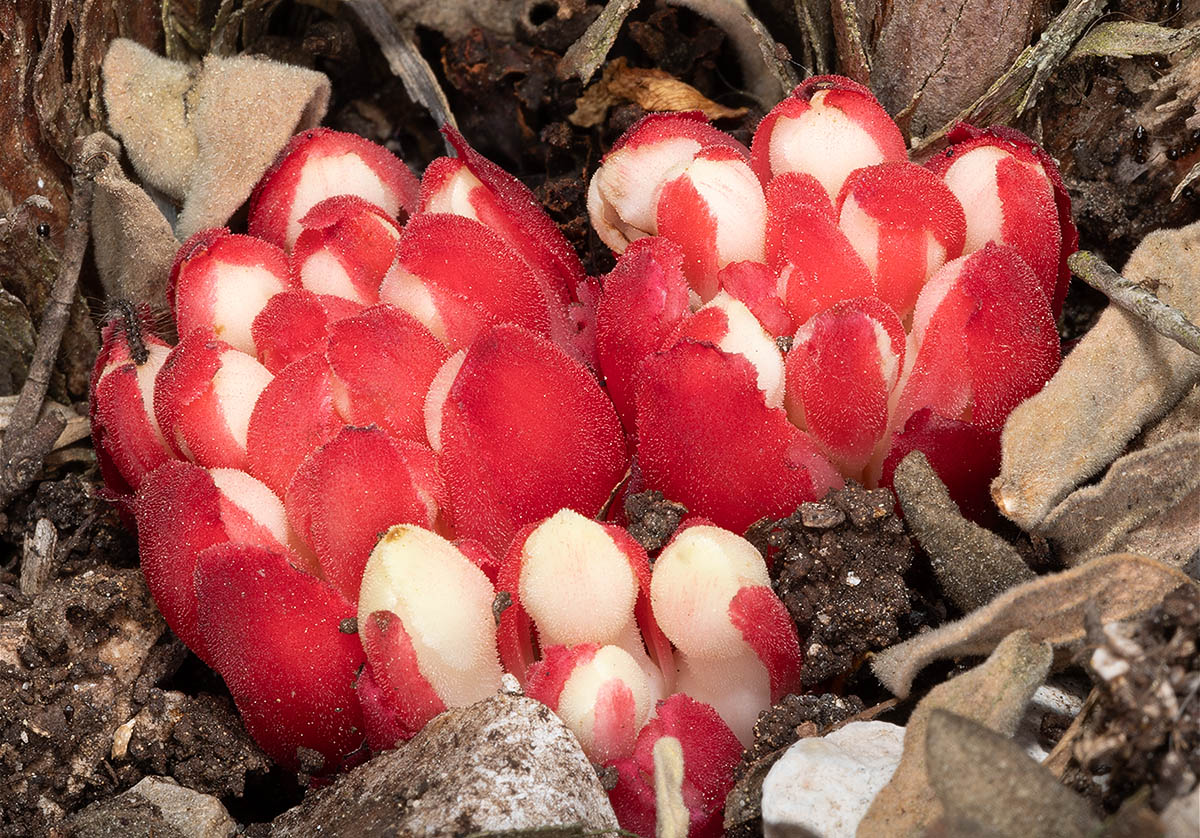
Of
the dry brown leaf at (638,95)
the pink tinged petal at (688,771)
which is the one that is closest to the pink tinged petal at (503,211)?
the dry brown leaf at (638,95)

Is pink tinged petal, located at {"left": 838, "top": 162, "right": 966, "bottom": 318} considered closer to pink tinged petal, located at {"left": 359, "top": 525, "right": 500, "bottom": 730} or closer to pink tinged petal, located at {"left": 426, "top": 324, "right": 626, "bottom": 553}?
pink tinged petal, located at {"left": 426, "top": 324, "right": 626, "bottom": 553}

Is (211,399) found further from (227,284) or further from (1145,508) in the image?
(1145,508)

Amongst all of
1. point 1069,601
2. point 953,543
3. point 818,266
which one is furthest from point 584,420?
point 1069,601

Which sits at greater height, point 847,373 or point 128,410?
point 847,373

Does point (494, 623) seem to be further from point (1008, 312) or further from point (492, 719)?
point (1008, 312)

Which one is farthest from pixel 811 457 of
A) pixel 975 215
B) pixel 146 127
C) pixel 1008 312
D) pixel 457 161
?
pixel 146 127

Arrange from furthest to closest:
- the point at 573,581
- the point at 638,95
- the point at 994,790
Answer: the point at 638,95
the point at 573,581
the point at 994,790

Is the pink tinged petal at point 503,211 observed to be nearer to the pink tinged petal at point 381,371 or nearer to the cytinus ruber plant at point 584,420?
the cytinus ruber plant at point 584,420
